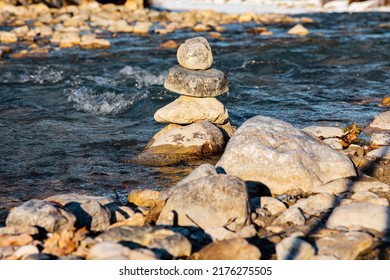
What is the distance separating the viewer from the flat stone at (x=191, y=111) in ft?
28.4

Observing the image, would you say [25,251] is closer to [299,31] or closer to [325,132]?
[325,132]

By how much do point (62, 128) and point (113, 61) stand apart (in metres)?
7.72

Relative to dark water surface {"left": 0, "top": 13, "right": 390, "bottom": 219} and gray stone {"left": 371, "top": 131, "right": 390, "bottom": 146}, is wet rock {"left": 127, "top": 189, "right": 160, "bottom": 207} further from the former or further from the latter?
gray stone {"left": 371, "top": 131, "right": 390, "bottom": 146}

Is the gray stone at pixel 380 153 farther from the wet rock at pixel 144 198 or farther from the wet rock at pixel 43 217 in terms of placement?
the wet rock at pixel 43 217

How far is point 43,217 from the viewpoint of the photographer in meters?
4.96

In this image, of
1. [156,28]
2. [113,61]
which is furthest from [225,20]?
[113,61]

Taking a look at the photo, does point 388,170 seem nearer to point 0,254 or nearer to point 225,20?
point 0,254

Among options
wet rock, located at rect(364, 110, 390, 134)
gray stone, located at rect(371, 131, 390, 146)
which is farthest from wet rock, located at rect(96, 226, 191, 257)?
wet rock, located at rect(364, 110, 390, 134)

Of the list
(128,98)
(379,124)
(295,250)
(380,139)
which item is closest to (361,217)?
(295,250)

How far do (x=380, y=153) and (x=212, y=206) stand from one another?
3.30m

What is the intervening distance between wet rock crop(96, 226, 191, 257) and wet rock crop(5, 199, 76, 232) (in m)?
0.44

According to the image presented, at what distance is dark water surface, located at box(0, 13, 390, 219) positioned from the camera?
25.6 feet

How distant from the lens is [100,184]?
24.0ft
